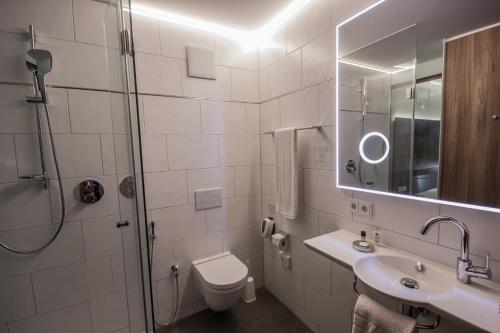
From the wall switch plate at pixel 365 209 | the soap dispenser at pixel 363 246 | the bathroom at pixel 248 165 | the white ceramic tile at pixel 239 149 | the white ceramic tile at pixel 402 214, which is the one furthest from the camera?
the white ceramic tile at pixel 239 149

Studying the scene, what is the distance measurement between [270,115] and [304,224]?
99 cm

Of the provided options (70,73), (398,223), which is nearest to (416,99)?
(398,223)

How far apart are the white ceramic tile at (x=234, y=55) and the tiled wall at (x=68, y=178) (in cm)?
86

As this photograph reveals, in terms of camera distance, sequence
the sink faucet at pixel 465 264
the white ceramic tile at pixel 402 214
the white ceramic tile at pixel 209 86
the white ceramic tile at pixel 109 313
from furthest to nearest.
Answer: the white ceramic tile at pixel 209 86 → the white ceramic tile at pixel 109 313 → the white ceramic tile at pixel 402 214 → the sink faucet at pixel 465 264

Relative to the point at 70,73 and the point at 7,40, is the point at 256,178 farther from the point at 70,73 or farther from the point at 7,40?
the point at 7,40

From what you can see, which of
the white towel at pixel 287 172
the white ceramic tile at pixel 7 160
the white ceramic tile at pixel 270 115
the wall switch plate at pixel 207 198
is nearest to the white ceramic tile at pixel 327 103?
the white towel at pixel 287 172

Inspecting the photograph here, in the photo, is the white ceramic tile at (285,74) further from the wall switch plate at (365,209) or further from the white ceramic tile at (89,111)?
the white ceramic tile at (89,111)

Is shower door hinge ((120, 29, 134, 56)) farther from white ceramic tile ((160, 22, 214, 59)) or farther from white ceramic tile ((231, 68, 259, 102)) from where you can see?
white ceramic tile ((231, 68, 259, 102))

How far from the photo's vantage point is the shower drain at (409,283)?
108cm

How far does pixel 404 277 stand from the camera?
3.76 ft

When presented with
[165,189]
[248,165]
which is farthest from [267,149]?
[165,189]

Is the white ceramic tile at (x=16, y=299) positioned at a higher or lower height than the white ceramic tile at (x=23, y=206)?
lower

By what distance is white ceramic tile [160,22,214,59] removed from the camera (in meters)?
1.85

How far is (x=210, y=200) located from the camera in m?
2.12
